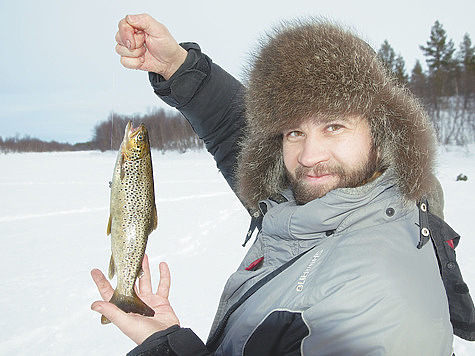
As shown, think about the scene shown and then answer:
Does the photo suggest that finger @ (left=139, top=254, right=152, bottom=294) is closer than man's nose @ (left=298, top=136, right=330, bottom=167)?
No

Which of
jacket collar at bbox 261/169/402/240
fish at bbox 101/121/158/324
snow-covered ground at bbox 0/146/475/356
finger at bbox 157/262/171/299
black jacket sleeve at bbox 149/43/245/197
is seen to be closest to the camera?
jacket collar at bbox 261/169/402/240

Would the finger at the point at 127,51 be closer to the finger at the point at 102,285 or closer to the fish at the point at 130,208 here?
the fish at the point at 130,208

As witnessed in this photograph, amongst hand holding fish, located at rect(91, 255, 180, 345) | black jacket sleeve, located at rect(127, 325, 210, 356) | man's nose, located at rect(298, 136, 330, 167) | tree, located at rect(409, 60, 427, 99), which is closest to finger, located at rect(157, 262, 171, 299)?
hand holding fish, located at rect(91, 255, 180, 345)

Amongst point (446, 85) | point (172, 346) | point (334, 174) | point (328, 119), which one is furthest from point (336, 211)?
point (446, 85)

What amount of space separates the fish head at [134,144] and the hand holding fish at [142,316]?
2.07 ft

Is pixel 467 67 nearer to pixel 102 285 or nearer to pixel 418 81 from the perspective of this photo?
pixel 418 81

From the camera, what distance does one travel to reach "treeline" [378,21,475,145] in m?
35.7

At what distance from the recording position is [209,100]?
2.68 metres

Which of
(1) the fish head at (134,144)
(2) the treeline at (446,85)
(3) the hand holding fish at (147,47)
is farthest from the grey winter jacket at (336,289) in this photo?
(2) the treeline at (446,85)

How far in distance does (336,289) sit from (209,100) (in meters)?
1.62

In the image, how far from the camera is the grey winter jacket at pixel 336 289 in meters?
1.42

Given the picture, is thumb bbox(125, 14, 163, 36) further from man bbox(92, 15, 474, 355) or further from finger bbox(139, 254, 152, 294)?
finger bbox(139, 254, 152, 294)

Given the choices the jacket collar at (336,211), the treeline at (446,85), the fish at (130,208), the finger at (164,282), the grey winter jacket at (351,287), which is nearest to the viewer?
the grey winter jacket at (351,287)

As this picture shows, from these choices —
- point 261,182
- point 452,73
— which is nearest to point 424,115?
point 261,182
